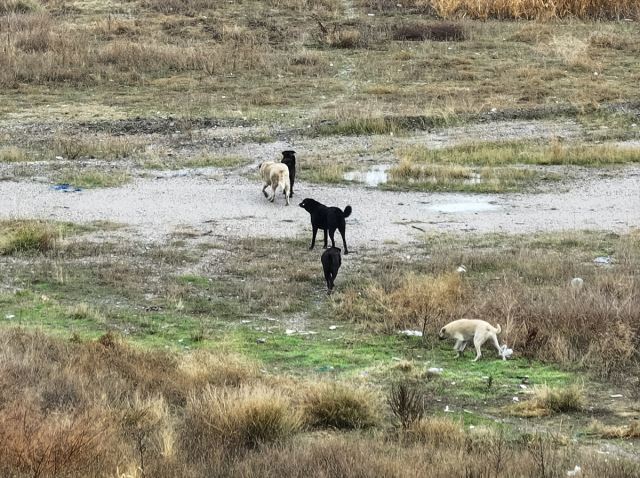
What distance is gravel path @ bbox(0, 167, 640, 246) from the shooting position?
14.4m

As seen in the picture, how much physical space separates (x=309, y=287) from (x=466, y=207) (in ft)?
→ 16.4

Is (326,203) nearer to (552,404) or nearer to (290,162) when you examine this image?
(290,162)

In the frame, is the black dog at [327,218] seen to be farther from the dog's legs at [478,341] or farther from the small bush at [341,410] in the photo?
the small bush at [341,410]

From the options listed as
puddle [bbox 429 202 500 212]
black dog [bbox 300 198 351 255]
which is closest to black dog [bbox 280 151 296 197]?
puddle [bbox 429 202 500 212]

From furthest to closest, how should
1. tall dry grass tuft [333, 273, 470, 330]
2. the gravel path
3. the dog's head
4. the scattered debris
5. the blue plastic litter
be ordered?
the blue plastic litter → the gravel path → the scattered debris → tall dry grass tuft [333, 273, 470, 330] → the dog's head

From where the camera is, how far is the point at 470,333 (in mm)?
8969

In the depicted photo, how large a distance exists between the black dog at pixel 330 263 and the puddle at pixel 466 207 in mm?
4632

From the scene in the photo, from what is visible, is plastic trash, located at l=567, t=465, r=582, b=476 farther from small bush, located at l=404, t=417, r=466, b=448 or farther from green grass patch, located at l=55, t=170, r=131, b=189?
green grass patch, located at l=55, t=170, r=131, b=189

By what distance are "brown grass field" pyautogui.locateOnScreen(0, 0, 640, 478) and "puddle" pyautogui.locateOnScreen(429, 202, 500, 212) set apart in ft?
2.49

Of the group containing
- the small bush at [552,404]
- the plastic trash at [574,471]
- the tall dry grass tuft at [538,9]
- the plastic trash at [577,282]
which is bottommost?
the plastic trash at [577,282]

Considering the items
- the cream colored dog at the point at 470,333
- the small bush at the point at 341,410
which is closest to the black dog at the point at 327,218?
the cream colored dog at the point at 470,333

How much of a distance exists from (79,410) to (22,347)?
1.81 metres

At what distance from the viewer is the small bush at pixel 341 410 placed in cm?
680

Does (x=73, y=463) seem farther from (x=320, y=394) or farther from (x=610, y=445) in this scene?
(x=610, y=445)
